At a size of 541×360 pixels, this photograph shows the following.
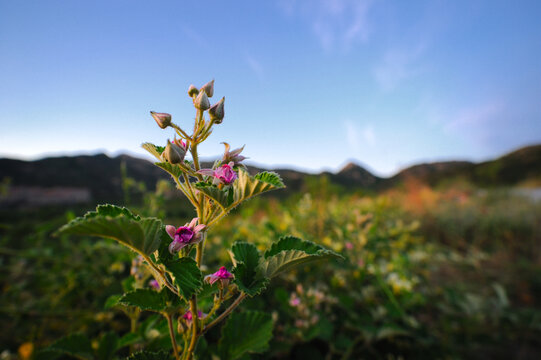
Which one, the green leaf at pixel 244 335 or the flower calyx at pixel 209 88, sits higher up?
the flower calyx at pixel 209 88

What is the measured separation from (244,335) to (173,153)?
0.50 metres

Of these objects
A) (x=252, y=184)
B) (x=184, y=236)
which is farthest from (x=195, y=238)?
(x=252, y=184)

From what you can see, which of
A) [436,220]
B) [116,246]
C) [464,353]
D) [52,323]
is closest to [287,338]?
[464,353]

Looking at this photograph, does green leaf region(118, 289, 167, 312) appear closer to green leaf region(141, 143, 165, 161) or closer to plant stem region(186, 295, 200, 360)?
plant stem region(186, 295, 200, 360)

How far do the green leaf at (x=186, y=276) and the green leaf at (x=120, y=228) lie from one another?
0.04 m

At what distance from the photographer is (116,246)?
154 cm

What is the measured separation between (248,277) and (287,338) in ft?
2.37

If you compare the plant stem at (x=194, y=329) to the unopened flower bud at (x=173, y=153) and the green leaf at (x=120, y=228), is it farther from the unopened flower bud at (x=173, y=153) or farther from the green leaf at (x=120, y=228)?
the unopened flower bud at (x=173, y=153)

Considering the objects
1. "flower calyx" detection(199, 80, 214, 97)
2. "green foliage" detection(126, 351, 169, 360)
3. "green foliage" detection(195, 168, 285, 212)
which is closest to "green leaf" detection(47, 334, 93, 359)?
"green foliage" detection(126, 351, 169, 360)

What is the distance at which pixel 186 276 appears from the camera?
39 centimetres

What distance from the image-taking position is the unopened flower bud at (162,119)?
450 mm

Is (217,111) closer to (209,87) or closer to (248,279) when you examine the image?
(209,87)

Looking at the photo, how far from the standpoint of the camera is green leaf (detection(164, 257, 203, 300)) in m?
0.37

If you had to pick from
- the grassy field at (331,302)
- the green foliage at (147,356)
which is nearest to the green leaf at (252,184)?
the green foliage at (147,356)
